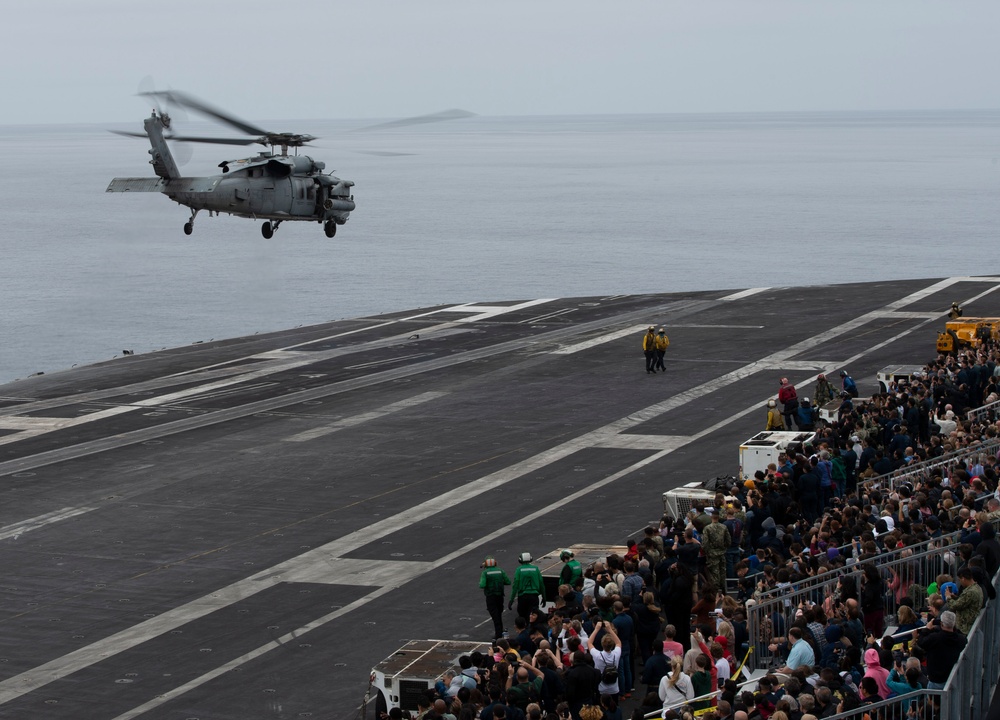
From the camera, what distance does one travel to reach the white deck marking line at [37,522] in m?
29.2

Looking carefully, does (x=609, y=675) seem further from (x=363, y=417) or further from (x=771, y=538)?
(x=363, y=417)

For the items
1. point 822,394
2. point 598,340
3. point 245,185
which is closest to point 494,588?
point 822,394

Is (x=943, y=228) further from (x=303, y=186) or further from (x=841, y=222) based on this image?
(x=303, y=186)

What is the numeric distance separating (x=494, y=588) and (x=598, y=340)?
3364 centimetres

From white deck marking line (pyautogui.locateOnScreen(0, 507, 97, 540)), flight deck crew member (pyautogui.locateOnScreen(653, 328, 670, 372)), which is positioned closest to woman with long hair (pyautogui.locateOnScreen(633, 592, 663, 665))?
white deck marking line (pyautogui.locateOnScreen(0, 507, 97, 540))

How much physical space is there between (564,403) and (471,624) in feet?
64.4

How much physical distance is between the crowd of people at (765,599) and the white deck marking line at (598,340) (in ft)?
89.6

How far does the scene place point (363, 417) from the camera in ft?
133

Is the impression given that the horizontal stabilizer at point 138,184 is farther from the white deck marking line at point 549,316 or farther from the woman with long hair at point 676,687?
the woman with long hair at point 676,687

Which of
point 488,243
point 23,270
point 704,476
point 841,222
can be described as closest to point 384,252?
point 488,243

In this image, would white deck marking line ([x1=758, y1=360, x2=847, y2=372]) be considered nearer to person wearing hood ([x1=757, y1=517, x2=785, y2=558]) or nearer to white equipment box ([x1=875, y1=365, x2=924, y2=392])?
white equipment box ([x1=875, y1=365, x2=924, y2=392])

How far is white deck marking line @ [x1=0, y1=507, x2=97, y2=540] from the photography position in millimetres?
29188

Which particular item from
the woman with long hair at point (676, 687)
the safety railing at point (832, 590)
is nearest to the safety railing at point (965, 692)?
the safety railing at point (832, 590)

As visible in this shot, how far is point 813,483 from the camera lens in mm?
22203
